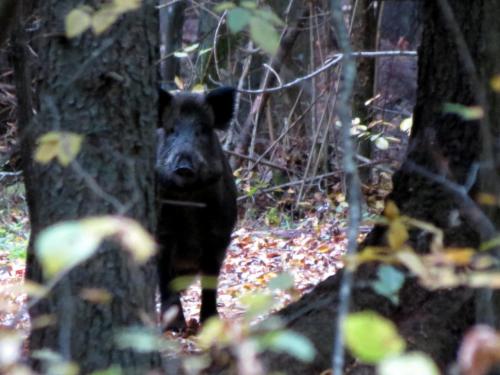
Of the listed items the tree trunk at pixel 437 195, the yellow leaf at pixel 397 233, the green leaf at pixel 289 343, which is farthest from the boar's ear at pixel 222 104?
the green leaf at pixel 289 343

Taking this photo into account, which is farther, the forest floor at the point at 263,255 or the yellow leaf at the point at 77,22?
the forest floor at the point at 263,255

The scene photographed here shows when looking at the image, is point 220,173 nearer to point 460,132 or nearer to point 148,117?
point 460,132

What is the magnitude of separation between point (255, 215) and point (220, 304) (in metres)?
3.81

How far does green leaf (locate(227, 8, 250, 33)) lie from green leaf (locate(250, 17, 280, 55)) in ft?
0.07

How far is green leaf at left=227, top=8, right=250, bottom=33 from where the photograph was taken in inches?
106

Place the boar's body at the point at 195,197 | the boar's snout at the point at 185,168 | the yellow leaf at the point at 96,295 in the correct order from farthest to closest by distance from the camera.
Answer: the boar's body at the point at 195,197 < the boar's snout at the point at 185,168 < the yellow leaf at the point at 96,295

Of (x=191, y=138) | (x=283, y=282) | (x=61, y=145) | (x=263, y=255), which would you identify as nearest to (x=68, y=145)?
(x=61, y=145)

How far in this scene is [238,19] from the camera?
2.72 m

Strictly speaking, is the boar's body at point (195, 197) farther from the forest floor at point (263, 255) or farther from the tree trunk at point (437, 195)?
the tree trunk at point (437, 195)

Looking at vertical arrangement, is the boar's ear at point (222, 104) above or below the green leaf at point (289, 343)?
below

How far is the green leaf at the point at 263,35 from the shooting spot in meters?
2.69

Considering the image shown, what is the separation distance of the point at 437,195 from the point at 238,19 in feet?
8.50

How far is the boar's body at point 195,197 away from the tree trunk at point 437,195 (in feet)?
7.40

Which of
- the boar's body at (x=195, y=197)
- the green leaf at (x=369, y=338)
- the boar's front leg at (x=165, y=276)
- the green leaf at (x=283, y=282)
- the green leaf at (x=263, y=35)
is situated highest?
the green leaf at (x=263, y=35)
